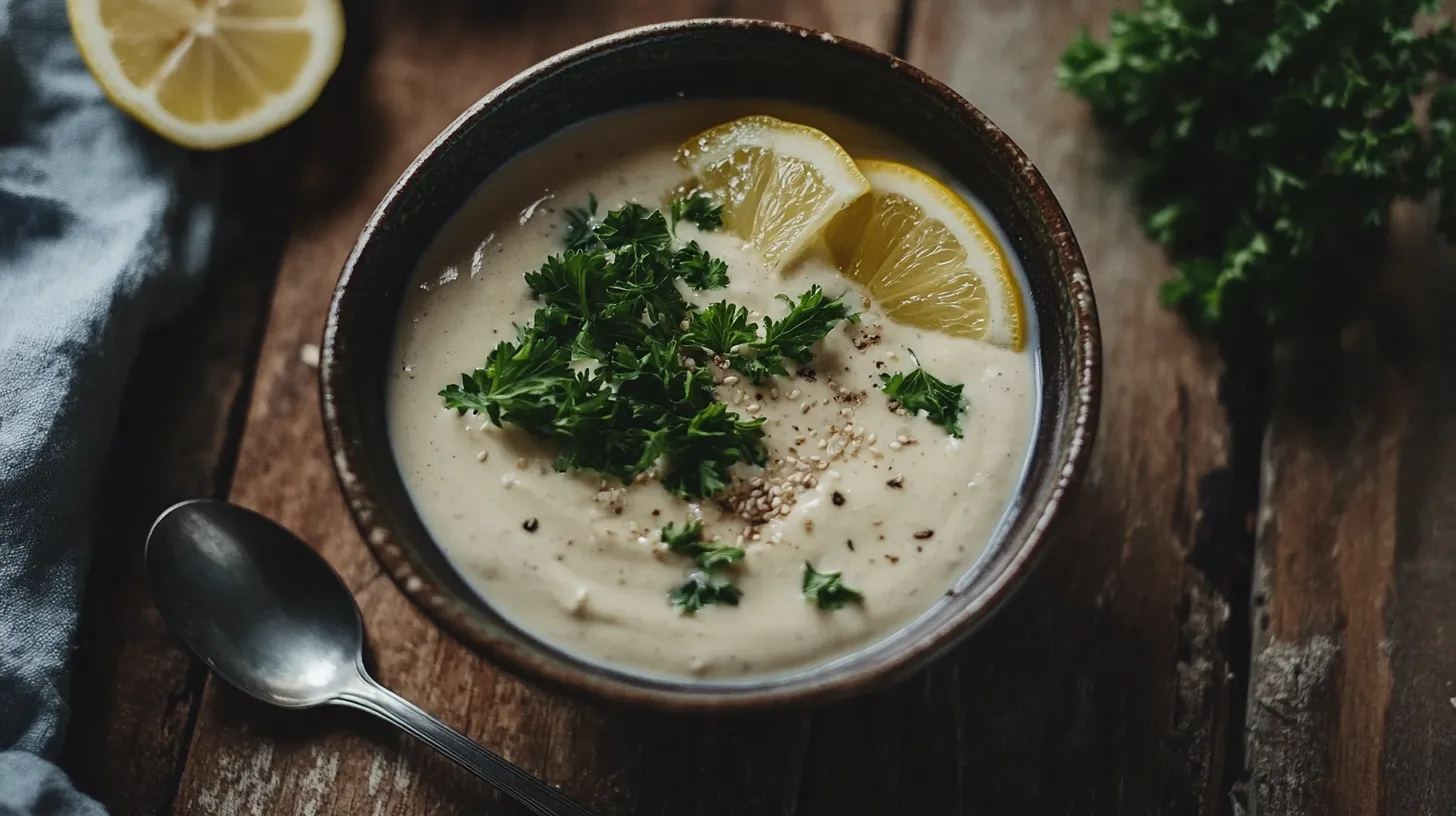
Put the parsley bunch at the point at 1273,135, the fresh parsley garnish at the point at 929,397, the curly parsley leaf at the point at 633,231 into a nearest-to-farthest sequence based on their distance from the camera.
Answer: the fresh parsley garnish at the point at 929,397, the curly parsley leaf at the point at 633,231, the parsley bunch at the point at 1273,135

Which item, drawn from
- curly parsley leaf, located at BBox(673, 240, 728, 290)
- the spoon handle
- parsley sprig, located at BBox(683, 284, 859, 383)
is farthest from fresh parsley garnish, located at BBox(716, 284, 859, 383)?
the spoon handle

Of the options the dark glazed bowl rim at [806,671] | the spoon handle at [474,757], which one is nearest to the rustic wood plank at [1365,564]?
the dark glazed bowl rim at [806,671]

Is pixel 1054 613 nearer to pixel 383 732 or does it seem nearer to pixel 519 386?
pixel 519 386

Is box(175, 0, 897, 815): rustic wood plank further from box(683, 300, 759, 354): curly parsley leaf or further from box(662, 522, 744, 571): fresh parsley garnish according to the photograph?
box(683, 300, 759, 354): curly parsley leaf

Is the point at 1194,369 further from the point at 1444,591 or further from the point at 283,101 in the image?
the point at 283,101

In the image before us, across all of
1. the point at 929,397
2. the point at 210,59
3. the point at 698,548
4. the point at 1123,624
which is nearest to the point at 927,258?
the point at 929,397

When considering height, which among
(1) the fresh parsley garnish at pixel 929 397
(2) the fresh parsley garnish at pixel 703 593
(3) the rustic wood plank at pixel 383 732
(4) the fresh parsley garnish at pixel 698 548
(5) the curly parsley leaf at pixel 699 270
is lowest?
(3) the rustic wood plank at pixel 383 732

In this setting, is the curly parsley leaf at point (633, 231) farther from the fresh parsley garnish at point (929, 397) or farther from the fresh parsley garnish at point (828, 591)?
the fresh parsley garnish at point (828, 591)

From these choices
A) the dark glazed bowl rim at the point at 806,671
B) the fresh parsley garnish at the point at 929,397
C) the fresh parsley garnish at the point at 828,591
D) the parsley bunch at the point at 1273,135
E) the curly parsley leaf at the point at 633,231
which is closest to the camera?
the dark glazed bowl rim at the point at 806,671
